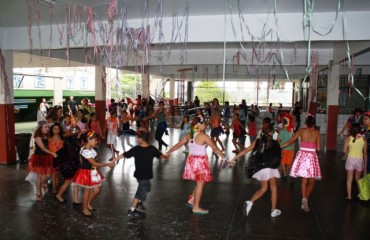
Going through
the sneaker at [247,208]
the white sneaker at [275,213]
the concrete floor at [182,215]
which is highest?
the sneaker at [247,208]

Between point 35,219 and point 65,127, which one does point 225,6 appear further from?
point 35,219

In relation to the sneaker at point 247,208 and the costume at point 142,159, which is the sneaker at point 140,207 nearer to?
the costume at point 142,159

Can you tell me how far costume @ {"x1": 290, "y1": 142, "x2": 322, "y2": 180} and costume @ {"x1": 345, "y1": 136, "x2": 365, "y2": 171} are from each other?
93cm

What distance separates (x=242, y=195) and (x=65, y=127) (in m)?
3.85

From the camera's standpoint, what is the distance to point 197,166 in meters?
4.75

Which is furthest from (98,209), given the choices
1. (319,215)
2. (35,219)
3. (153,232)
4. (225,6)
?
(225,6)

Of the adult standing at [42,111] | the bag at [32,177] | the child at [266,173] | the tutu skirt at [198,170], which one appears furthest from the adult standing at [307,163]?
the adult standing at [42,111]

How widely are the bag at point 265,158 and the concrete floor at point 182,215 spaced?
73 cm

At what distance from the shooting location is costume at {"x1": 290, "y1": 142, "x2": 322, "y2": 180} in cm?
495

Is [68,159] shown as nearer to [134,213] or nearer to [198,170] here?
[134,213]

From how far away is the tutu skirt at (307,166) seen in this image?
16.2ft

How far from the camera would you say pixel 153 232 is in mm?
4242

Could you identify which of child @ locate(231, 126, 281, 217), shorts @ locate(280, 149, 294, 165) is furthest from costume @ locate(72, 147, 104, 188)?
shorts @ locate(280, 149, 294, 165)

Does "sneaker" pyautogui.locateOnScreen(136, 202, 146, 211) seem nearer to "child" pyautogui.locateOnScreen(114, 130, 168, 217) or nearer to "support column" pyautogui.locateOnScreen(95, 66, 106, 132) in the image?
"child" pyautogui.locateOnScreen(114, 130, 168, 217)
